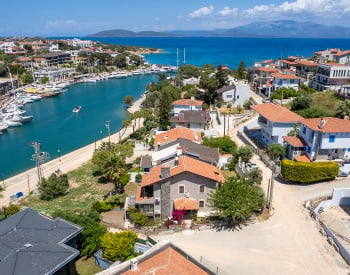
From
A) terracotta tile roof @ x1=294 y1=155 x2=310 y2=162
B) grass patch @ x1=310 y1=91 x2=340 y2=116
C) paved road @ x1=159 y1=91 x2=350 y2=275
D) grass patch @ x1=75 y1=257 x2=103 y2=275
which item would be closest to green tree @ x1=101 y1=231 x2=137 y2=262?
grass patch @ x1=75 y1=257 x2=103 y2=275

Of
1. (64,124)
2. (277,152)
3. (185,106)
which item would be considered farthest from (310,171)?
(64,124)

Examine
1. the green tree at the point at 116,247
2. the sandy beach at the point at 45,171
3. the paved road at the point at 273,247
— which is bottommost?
the sandy beach at the point at 45,171

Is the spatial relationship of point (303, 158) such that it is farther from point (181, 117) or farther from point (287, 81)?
point (287, 81)

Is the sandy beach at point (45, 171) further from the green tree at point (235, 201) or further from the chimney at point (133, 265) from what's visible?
the chimney at point (133, 265)

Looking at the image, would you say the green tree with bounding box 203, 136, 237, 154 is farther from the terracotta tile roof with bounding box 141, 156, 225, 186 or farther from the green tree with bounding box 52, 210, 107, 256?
the green tree with bounding box 52, 210, 107, 256

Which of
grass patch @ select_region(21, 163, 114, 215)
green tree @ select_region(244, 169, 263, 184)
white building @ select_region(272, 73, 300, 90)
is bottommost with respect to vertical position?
grass patch @ select_region(21, 163, 114, 215)

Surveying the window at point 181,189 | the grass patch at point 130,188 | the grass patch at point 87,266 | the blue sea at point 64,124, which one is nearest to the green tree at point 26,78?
the blue sea at point 64,124
